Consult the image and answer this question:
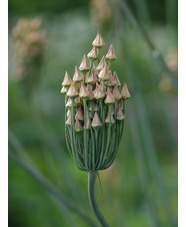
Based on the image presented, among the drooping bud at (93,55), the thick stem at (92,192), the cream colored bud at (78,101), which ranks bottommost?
the thick stem at (92,192)

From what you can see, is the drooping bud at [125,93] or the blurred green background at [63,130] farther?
the blurred green background at [63,130]

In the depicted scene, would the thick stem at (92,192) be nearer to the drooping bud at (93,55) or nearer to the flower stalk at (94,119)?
the flower stalk at (94,119)

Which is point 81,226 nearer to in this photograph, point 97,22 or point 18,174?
point 18,174

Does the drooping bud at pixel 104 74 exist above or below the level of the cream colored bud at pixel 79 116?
above

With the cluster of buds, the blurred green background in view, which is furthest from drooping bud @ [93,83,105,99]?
the blurred green background

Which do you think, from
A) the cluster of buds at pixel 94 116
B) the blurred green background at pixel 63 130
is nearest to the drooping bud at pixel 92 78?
the cluster of buds at pixel 94 116

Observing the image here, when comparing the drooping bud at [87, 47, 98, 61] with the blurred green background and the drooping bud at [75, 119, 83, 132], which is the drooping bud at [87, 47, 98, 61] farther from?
the blurred green background
